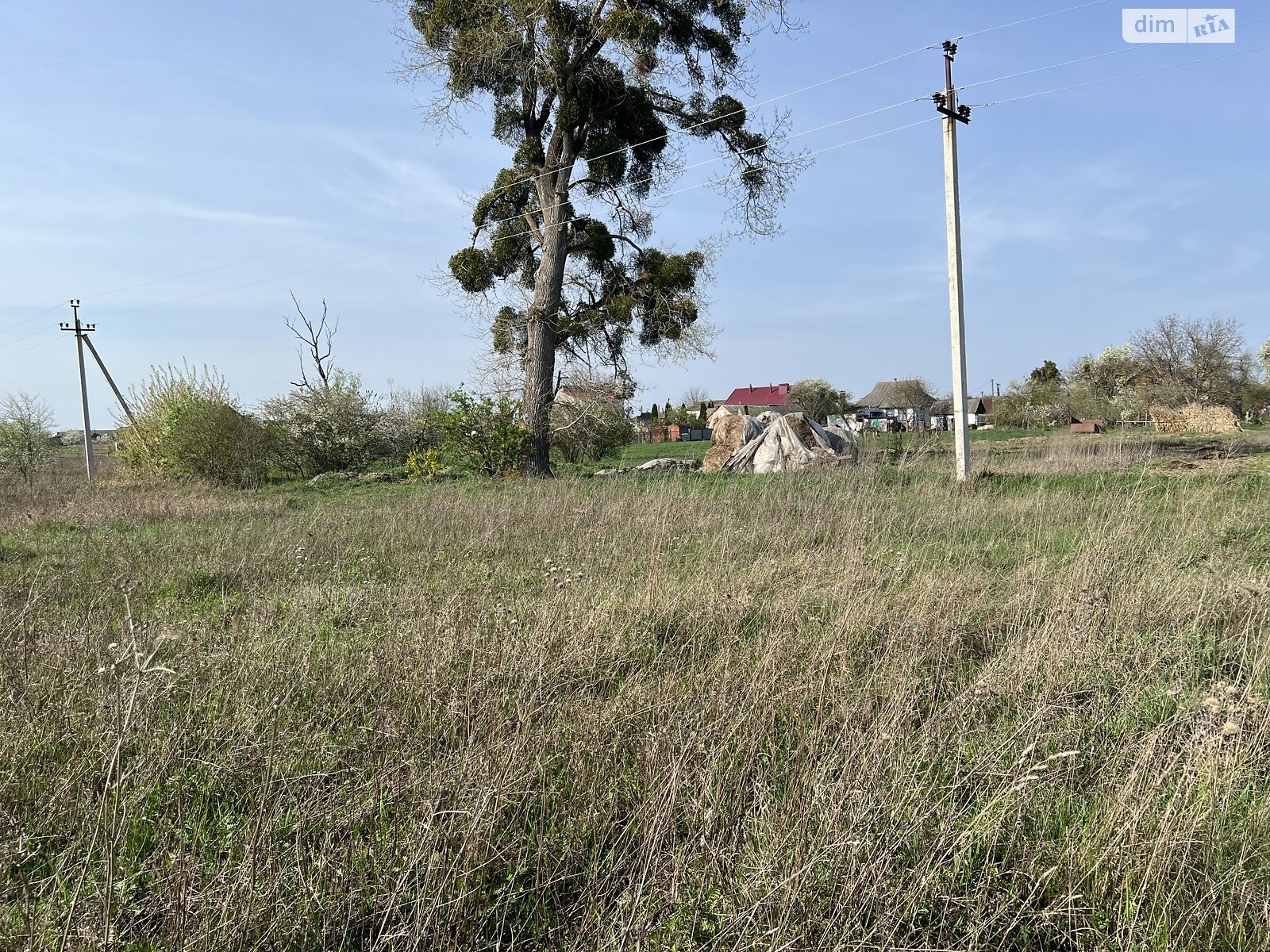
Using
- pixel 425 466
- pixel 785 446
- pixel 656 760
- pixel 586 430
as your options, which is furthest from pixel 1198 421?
pixel 656 760

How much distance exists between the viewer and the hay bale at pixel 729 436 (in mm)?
18219

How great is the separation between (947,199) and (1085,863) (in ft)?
41.6

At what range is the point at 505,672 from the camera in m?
3.53

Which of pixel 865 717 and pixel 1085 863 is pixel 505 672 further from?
pixel 1085 863

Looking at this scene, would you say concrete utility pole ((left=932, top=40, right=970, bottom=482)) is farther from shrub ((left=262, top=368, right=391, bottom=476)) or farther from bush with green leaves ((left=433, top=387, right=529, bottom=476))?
shrub ((left=262, top=368, right=391, bottom=476))

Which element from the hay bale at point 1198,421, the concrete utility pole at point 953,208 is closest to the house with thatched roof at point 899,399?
the hay bale at point 1198,421

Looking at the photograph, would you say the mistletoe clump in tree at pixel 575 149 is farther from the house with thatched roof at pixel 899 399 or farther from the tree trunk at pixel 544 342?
the house with thatched roof at pixel 899 399

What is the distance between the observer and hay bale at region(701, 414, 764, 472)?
59.8 ft

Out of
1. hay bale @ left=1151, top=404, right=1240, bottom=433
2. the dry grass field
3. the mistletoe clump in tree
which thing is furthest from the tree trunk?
hay bale @ left=1151, top=404, right=1240, bottom=433

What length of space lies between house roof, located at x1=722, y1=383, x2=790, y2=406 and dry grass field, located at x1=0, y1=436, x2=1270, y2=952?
80833 mm

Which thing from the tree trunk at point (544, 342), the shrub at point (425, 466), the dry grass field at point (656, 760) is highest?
the tree trunk at point (544, 342)

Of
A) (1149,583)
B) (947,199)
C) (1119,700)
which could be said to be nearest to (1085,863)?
(1119,700)

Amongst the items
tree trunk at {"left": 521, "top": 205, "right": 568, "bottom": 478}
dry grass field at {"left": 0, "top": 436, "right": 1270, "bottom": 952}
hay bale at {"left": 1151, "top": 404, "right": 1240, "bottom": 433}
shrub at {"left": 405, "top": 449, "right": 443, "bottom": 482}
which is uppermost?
tree trunk at {"left": 521, "top": 205, "right": 568, "bottom": 478}

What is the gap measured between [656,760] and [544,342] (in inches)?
611
